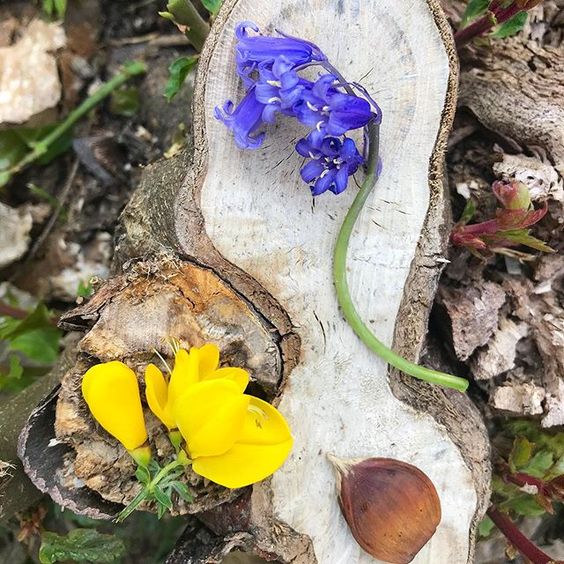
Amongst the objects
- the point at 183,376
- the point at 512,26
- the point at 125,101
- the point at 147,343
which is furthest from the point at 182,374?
the point at 125,101

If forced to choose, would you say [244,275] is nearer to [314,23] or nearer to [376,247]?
[376,247]

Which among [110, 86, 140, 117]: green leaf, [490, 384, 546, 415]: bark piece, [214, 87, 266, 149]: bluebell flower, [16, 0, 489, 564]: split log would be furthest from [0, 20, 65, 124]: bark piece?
[490, 384, 546, 415]: bark piece

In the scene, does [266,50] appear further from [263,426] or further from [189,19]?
[263,426]

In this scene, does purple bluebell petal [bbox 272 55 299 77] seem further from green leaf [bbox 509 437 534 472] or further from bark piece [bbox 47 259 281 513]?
green leaf [bbox 509 437 534 472]

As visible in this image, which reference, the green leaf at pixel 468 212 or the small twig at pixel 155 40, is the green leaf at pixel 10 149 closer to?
the small twig at pixel 155 40

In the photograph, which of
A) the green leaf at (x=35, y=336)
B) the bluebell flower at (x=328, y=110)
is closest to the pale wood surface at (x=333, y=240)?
the bluebell flower at (x=328, y=110)

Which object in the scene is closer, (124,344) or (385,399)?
(124,344)


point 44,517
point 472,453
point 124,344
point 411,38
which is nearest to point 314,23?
point 411,38
